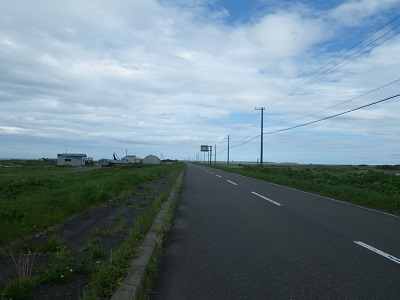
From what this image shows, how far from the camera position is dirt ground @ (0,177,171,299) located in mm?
4184

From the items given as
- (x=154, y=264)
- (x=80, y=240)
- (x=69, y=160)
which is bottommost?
(x=154, y=264)

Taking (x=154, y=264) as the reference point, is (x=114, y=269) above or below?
above

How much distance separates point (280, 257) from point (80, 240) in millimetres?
3728

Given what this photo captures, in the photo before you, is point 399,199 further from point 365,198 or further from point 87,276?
point 87,276

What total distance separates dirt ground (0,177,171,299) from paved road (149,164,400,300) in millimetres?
1015

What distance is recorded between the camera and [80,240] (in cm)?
657

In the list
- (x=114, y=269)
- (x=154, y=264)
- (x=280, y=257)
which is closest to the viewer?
(x=114, y=269)

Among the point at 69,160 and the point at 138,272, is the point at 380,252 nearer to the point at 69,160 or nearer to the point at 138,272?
the point at 138,272

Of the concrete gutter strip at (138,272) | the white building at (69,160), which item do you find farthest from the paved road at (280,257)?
the white building at (69,160)

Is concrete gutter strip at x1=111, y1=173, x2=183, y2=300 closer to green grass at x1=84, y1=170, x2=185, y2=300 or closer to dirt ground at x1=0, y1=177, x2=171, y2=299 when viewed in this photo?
green grass at x1=84, y1=170, x2=185, y2=300

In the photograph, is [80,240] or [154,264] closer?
[154,264]

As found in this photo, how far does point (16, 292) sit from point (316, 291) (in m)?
3.58

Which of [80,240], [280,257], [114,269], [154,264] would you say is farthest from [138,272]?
[280,257]

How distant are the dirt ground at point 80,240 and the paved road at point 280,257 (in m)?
1.02
